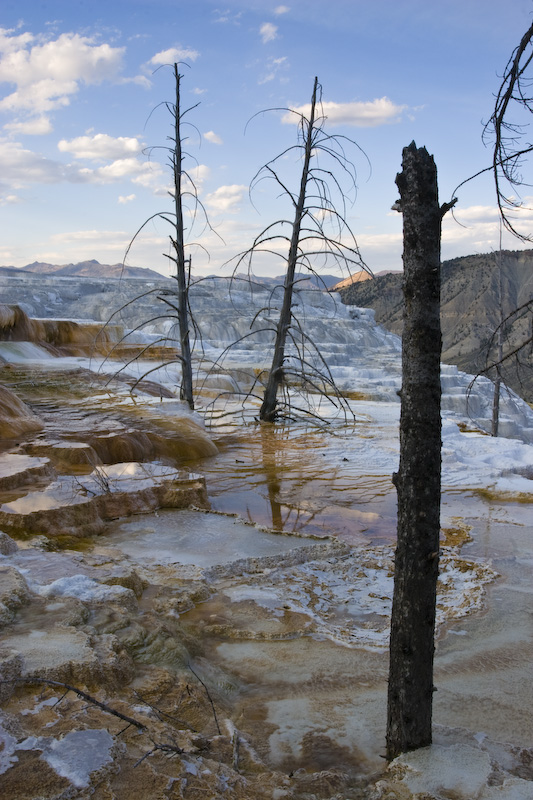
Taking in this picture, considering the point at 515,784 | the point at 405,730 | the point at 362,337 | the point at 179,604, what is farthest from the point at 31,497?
the point at 362,337

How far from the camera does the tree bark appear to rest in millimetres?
2004

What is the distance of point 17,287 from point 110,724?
27.7 m

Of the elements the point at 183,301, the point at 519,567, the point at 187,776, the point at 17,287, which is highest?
the point at 17,287

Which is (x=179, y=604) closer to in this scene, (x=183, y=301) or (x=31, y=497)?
(x=31, y=497)

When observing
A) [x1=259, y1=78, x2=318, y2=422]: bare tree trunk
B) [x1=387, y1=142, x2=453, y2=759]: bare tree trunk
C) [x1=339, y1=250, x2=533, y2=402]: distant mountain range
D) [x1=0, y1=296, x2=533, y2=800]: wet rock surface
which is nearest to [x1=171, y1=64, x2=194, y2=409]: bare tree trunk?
[x1=259, y1=78, x2=318, y2=422]: bare tree trunk

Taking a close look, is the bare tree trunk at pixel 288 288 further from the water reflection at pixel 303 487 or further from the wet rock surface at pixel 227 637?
the wet rock surface at pixel 227 637

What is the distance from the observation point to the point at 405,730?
83.1 inches

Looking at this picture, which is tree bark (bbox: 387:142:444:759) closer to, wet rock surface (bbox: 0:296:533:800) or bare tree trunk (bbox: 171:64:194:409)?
wet rock surface (bbox: 0:296:533:800)

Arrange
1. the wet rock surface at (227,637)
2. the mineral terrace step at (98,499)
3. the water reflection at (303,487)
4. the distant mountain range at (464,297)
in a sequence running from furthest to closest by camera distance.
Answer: the distant mountain range at (464,297), the water reflection at (303,487), the mineral terrace step at (98,499), the wet rock surface at (227,637)

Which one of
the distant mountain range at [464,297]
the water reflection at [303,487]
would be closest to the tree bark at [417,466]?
the water reflection at [303,487]

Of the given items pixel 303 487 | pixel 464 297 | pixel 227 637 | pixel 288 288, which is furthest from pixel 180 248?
pixel 464 297

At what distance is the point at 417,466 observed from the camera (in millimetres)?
2043

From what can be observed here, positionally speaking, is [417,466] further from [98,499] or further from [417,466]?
[98,499]

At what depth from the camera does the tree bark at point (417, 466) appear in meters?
2.00
